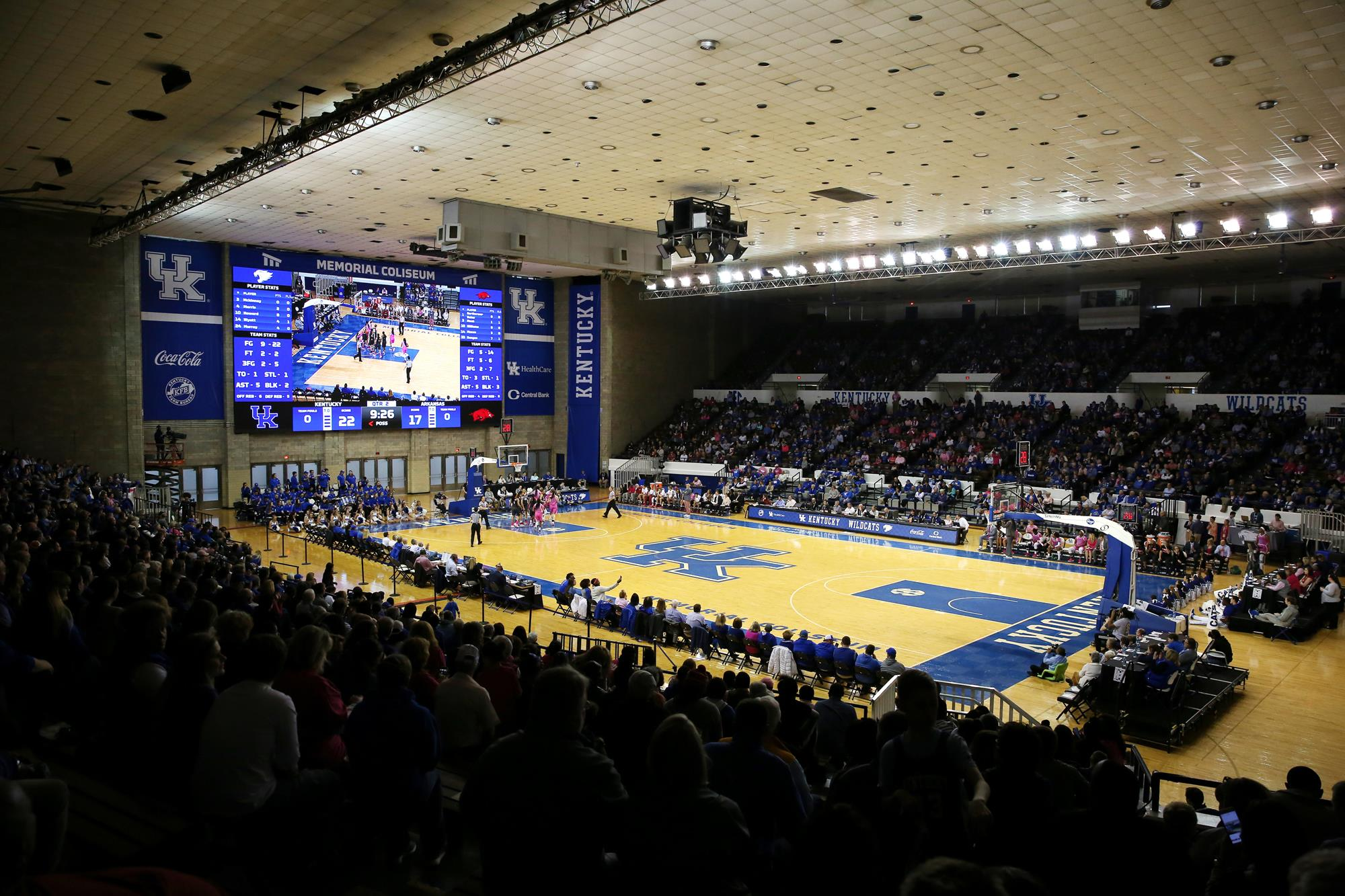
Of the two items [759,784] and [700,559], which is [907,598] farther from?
[759,784]

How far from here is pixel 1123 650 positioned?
1317 centimetres

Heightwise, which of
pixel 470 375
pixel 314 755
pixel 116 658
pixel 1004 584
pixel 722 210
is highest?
pixel 722 210

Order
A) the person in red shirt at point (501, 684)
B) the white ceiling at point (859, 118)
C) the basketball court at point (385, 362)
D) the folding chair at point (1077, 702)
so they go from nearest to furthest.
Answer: the person in red shirt at point (501, 684), the white ceiling at point (859, 118), the folding chair at point (1077, 702), the basketball court at point (385, 362)

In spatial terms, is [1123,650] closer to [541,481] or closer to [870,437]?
[870,437]

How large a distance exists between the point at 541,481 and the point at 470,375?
5752 millimetres

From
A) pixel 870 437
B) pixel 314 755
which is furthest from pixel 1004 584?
pixel 314 755

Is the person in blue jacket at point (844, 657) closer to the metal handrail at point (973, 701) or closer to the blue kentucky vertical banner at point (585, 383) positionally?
the metal handrail at point (973, 701)

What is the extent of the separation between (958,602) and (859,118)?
1081 cm

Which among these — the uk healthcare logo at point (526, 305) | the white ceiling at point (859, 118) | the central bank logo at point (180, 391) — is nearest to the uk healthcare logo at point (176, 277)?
the central bank logo at point (180, 391)

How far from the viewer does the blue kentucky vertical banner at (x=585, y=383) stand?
1597 inches

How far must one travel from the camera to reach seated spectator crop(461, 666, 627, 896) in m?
2.82

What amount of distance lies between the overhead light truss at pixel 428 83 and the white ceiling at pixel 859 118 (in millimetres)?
540

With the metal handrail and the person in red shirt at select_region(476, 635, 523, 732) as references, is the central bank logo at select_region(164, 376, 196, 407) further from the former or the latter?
the person in red shirt at select_region(476, 635, 523, 732)

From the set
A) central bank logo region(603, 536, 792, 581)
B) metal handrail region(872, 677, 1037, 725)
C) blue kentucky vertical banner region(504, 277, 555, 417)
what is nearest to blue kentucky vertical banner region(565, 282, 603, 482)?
blue kentucky vertical banner region(504, 277, 555, 417)
